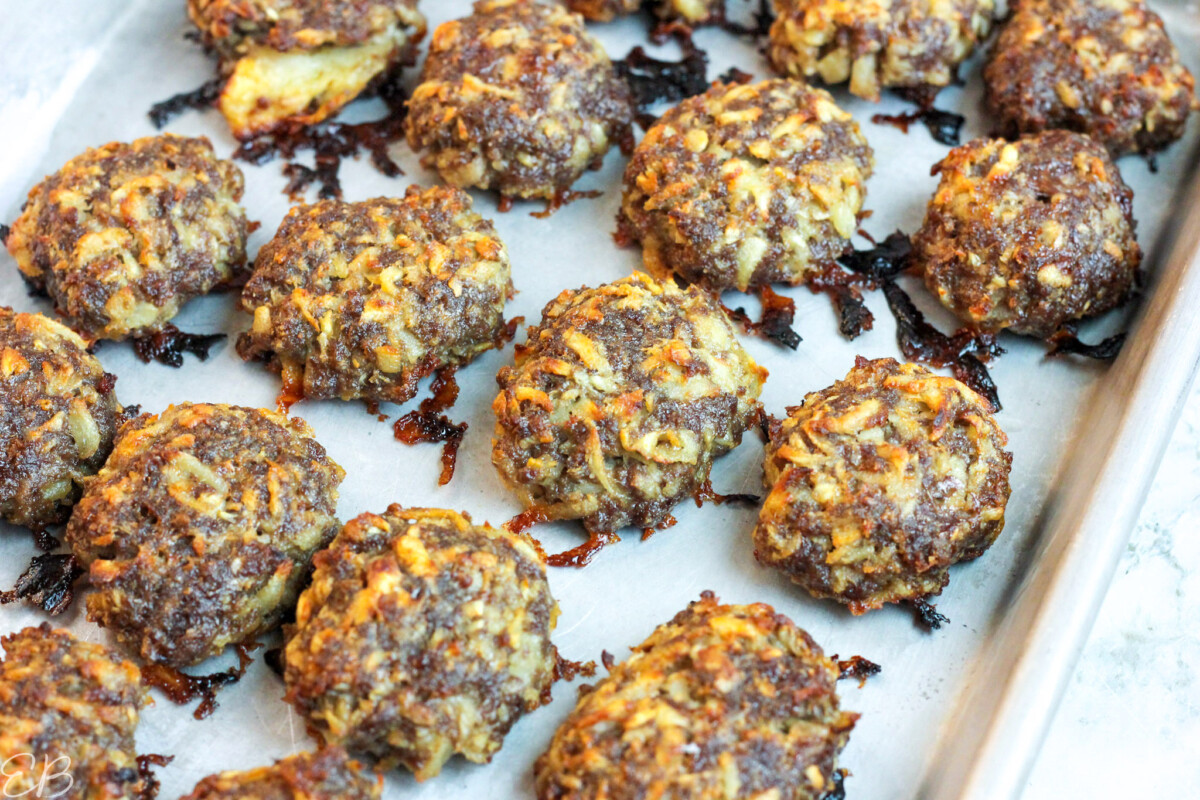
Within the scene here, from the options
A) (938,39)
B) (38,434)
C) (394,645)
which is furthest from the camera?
(938,39)

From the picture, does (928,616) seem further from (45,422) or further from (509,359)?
(45,422)

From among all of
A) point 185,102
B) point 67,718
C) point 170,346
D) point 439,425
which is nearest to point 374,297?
point 439,425

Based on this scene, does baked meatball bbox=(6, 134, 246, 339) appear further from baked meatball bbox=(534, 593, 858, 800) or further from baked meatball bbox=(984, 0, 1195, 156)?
baked meatball bbox=(984, 0, 1195, 156)

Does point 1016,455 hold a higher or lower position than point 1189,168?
lower

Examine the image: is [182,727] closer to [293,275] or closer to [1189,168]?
[293,275]

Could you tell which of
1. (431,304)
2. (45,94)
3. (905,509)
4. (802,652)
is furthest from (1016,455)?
(45,94)

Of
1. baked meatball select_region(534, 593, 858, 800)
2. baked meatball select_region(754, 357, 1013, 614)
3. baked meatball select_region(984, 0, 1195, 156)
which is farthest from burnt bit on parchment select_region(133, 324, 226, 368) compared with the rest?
baked meatball select_region(984, 0, 1195, 156)

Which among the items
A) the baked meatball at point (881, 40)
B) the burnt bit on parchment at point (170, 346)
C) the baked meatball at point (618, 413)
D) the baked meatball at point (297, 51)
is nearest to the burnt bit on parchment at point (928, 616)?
the baked meatball at point (618, 413)
